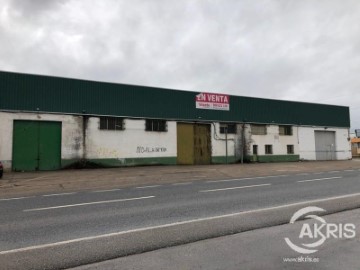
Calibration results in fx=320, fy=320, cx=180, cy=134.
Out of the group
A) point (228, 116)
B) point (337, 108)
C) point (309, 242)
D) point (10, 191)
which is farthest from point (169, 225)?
point (337, 108)

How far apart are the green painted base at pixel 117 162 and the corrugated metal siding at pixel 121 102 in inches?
143

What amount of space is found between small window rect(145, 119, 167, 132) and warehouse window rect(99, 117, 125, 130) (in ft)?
7.32

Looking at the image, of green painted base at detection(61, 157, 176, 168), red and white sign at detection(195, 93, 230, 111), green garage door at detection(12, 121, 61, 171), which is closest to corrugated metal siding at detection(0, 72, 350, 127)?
red and white sign at detection(195, 93, 230, 111)

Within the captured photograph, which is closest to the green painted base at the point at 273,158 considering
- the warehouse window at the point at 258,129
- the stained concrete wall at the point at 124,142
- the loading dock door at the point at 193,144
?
the stained concrete wall at the point at 124,142

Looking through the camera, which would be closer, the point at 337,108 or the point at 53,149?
the point at 53,149

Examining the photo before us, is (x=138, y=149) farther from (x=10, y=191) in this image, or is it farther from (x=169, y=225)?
(x=169, y=225)

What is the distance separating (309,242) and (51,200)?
8675mm

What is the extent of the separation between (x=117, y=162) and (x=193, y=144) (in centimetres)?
729

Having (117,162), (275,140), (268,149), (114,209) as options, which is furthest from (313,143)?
(114,209)

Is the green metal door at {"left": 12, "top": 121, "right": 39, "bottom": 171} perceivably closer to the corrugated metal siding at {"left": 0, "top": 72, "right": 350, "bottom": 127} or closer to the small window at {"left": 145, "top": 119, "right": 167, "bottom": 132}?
the corrugated metal siding at {"left": 0, "top": 72, "right": 350, "bottom": 127}

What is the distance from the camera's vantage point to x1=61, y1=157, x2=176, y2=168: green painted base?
23469 mm

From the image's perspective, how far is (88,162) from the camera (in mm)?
24000

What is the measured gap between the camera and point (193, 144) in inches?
1139

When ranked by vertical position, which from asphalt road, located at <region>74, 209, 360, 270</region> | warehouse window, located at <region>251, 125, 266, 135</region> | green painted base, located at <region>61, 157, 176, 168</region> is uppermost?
warehouse window, located at <region>251, 125, 266, 135</region>
